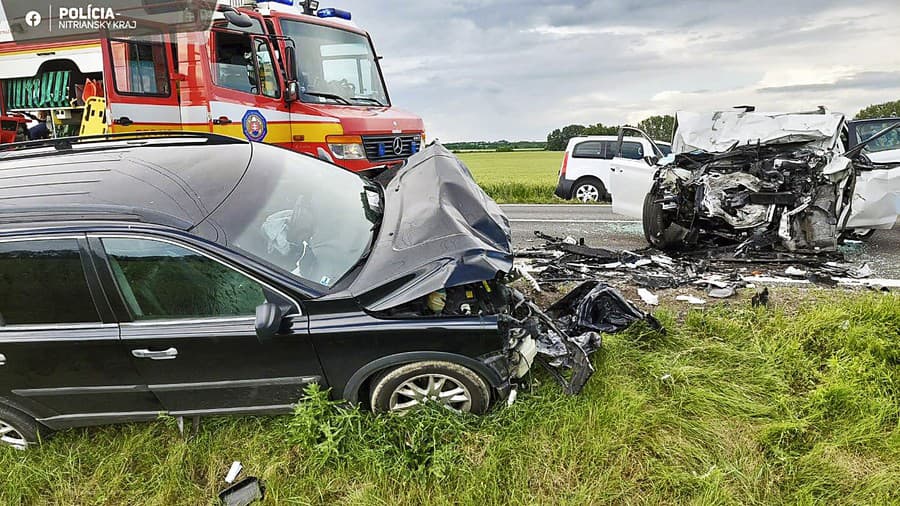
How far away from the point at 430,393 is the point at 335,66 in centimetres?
581

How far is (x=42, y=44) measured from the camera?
24.2 ft

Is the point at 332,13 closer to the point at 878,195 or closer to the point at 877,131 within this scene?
the point at 878,195

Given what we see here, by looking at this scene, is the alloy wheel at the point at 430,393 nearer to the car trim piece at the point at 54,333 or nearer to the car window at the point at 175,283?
the car window at the point at 175,283

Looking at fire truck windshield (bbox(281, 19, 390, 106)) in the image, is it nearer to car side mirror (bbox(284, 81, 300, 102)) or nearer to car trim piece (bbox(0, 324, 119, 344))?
car side mirror (bbox(284, 81, 300, 102))

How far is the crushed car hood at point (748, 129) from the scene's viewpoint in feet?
17.9

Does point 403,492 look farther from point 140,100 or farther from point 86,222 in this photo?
point 140,100

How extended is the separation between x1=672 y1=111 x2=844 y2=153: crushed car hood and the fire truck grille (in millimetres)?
3436

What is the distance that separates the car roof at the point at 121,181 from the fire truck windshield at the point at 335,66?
3.75m

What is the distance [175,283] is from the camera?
256 centimetres

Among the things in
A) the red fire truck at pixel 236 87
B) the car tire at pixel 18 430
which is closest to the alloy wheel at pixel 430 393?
the car tire at pixel 18 430

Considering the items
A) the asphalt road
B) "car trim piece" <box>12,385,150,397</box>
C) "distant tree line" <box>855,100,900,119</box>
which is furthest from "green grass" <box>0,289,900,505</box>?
"distant tree line" <box>855,100,900,119</box>

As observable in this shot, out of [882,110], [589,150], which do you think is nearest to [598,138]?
[589,150]

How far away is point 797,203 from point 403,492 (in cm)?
512

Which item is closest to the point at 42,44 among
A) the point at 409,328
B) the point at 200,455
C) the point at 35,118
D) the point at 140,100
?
the point at 35,118
